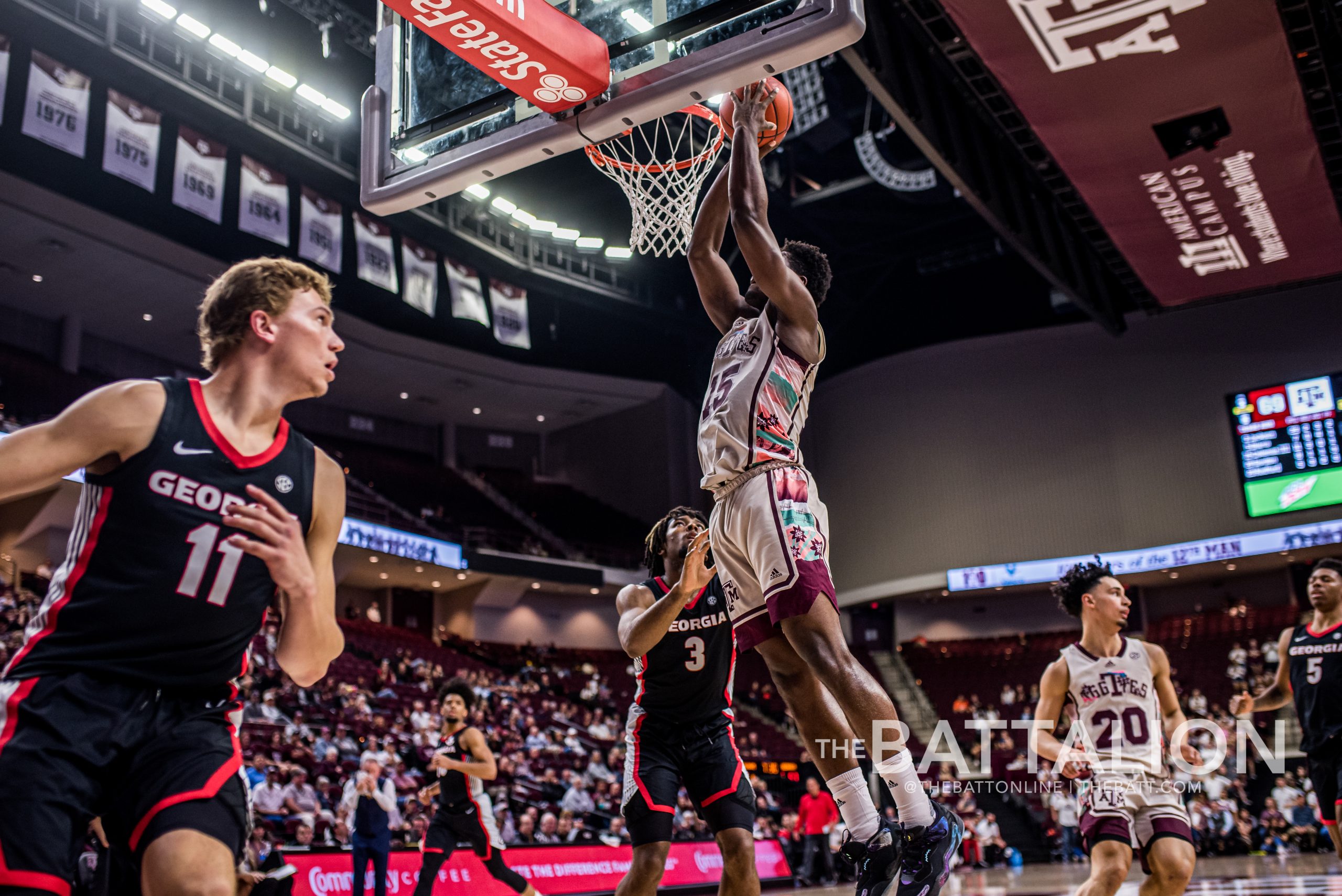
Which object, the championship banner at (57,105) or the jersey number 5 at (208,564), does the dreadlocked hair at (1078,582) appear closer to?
the jersey number 5 at (208,564)

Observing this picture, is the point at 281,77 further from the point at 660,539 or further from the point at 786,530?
the point at 786,530

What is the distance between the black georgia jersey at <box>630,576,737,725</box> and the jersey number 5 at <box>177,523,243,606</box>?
2976mm

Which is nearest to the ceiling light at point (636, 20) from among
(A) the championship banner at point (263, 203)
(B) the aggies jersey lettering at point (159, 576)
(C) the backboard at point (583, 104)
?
(C) the backboard at point (583, 104)

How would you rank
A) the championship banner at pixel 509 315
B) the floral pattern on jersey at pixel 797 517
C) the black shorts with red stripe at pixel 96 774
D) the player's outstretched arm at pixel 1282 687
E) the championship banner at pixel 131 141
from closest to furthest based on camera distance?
the black shorts with red stripe at pixel 96 774 < the floral pattern on jersey at pixel 797 517 < the player's outstretched arm at pixel 1282 687 < the championship banner at pixel 131 141 < the championship banner at pixel 509 315

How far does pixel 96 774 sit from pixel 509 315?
2480cm

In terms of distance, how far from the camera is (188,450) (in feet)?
8.17

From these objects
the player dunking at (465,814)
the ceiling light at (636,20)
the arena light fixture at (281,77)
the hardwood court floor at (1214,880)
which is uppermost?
the arena light fixture at (281,77)

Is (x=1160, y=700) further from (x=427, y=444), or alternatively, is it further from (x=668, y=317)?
(x=427, y=444)

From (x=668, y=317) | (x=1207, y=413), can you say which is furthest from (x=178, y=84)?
A: (x=1207, y=413)

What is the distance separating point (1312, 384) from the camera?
2509 centimetres

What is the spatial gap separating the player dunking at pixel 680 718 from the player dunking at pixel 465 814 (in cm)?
337

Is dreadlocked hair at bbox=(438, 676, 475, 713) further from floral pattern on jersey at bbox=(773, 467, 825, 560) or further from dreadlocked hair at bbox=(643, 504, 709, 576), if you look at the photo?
floral pattern on jersey at bbox=(773, 467, 825, 560)

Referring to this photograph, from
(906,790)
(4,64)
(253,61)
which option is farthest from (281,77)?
(906,790)

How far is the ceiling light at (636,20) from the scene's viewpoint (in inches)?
197
